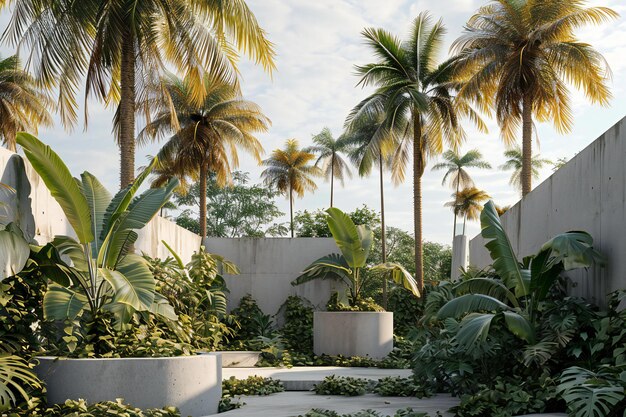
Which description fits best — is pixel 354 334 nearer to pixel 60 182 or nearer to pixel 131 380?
pixel 131 380

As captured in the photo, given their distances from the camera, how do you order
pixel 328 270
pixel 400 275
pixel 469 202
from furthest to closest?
pixel 469 202, pixel 328 270, pixel 400 275

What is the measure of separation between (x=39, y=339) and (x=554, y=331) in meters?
5.04

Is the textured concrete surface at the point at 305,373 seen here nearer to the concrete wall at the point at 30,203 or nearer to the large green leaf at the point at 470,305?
the large green leaf at the point at 470,305

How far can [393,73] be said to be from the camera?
72.6ft

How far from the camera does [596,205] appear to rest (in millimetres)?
7184

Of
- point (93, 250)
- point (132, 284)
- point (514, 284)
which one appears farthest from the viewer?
point (514, 284)

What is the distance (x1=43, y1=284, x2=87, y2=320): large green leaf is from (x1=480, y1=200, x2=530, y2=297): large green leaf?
4304 mm

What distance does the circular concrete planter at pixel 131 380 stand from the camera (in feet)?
20.5

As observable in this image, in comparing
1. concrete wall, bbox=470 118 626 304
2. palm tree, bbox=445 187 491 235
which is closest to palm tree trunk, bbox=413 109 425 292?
concrete wall, bbox=470 118 626 304

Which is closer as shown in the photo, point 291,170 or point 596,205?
point 596,205

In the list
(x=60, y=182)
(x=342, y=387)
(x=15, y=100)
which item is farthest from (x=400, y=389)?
(x=15, y=100)

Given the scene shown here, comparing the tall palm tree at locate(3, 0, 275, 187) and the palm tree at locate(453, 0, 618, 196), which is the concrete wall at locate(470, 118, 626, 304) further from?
the palm tree at locate(453, 0, 618, 196)

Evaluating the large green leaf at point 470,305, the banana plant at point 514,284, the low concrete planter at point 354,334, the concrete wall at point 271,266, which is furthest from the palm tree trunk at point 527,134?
the large green leaf at point 470,305

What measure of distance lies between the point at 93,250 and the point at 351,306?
8103mm
